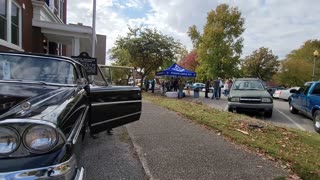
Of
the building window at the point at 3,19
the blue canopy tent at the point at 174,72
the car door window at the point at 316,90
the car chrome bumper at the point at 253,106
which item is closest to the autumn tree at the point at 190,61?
the blue canopy tent at the point at 174,72

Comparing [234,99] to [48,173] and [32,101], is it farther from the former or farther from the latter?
[48,173]

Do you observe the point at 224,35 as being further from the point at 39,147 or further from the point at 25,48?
the point at 39,147

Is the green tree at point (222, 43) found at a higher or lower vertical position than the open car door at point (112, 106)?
higher

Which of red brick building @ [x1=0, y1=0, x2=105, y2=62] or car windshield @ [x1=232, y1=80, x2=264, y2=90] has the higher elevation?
red brick building @ [x1=0, y1=0, x2=105, y2=62]

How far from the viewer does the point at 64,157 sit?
2.30 metres

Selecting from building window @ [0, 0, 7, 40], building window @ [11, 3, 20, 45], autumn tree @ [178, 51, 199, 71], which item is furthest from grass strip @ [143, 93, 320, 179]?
autumn tree @ [178, 51, 199, 71]

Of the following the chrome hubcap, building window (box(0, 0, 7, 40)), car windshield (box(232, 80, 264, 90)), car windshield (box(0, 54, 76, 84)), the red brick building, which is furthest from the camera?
car windshield (box(232, 80, 264, 90))

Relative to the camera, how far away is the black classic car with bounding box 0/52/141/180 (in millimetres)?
2166

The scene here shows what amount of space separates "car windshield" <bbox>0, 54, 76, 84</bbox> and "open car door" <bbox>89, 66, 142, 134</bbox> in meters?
0.63

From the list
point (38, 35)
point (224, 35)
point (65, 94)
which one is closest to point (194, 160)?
point (65, 94)

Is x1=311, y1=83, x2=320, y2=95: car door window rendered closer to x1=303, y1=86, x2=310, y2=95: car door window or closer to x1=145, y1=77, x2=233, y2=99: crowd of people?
x1=303, y1=86, x2=310, y2=95: car door window

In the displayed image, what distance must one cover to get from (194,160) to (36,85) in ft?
9.23

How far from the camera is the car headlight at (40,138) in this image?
7.25 ft

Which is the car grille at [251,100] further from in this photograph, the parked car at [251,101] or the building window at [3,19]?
the building window at [3,19]
